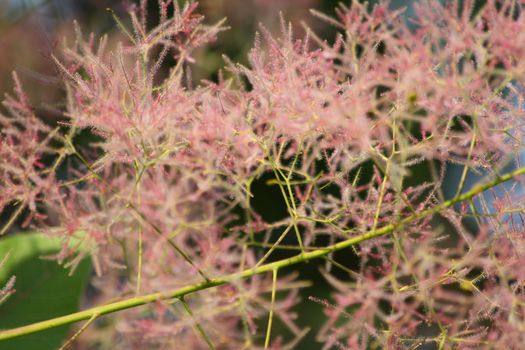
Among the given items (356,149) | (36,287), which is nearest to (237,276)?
(356,149)

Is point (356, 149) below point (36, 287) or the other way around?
the other way around

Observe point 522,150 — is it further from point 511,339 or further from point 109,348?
point 109,348

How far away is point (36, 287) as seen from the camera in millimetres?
826

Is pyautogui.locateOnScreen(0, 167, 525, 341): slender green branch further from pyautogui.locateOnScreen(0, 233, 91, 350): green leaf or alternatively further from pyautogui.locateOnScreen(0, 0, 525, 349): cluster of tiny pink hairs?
pyautogui.locateOnScreen(0, 233, 91, 350): green leaf

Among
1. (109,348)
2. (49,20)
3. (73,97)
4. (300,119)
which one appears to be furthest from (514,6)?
(49,20)

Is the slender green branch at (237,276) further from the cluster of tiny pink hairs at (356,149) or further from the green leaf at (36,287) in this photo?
the green leaf at (36,287)

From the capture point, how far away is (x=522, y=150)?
0.67 metres

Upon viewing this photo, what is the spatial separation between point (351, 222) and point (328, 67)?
6.7 inches

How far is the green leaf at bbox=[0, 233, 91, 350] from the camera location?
0.77 metres

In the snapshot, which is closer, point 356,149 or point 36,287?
point 356,149

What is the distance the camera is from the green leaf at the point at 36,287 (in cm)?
77

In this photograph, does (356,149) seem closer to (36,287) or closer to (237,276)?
(237,276)

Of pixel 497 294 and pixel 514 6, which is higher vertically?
pixel 514 6

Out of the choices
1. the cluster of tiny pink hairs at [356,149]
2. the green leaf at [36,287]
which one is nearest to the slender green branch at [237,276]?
the cluster of tiny pink hairs at [356,149]
